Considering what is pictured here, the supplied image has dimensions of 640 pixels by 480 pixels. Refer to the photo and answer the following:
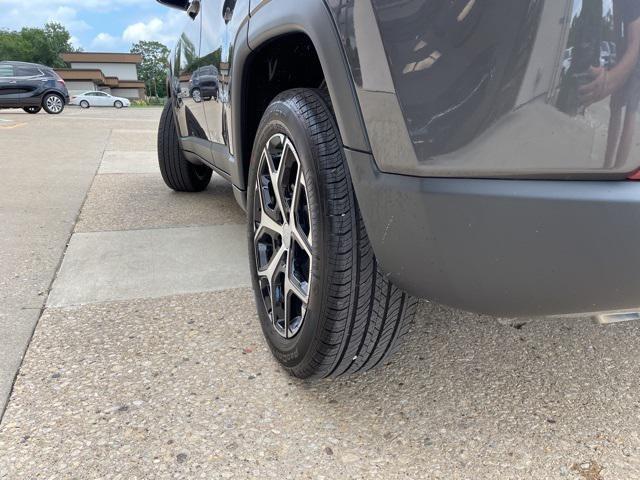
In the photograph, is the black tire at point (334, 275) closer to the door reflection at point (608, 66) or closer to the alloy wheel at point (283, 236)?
the alloy wheel at point (283, 236)

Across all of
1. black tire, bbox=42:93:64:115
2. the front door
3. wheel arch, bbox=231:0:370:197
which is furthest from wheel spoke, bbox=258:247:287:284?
black tire, bbox=42:93:64:115

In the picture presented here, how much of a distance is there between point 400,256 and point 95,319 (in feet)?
4.93

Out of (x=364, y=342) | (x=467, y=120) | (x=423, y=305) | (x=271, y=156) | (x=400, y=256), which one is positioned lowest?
(x=423, y=305)

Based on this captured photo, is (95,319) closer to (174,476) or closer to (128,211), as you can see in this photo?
(174,476)

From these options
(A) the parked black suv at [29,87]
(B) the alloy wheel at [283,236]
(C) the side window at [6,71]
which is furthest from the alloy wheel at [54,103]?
(B) the alloy wheel at [283,236]

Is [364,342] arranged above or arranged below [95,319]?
above

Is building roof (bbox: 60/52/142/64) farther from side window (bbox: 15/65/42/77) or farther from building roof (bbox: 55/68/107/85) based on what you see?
side window (bbox: 15/65/42/77)

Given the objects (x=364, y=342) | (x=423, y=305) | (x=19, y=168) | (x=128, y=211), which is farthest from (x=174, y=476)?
(x=19, y=168)

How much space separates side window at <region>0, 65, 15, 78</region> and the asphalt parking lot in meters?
17.8

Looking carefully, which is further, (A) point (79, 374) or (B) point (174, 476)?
(A) point (79, 374)

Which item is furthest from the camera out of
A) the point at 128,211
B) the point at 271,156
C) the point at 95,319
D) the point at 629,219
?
the point at 128,211

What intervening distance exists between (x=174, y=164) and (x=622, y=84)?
12.9 feet

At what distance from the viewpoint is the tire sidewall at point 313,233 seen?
143 cm

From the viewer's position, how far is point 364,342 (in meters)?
1.52
